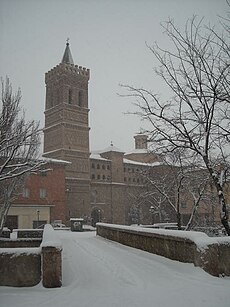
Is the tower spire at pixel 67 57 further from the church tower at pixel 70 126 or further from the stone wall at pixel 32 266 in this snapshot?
the stone wall at pixel 32 266

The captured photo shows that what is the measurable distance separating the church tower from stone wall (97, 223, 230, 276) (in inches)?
1917

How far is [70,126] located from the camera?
6550 centimetres

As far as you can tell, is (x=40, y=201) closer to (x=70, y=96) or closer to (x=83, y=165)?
(x=83, y=165)

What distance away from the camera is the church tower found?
6069cm

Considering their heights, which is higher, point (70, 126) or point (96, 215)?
point (70, 126)

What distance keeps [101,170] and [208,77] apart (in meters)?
56.7

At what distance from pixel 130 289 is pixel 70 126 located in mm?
60065

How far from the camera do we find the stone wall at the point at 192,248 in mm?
7914

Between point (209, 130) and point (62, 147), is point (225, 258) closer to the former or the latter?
point (209, 130)

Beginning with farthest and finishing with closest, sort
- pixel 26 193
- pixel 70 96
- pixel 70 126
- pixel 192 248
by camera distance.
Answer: pixel 70 96, pixel 70 126, pixel 26 193, pixel 192 248

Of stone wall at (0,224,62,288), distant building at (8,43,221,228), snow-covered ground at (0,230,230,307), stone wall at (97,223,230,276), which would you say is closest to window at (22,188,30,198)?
distant building at (8,43,221,228)

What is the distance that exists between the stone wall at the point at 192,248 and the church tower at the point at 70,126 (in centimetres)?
4870

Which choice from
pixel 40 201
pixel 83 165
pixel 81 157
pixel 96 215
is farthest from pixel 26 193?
pixel 96 215

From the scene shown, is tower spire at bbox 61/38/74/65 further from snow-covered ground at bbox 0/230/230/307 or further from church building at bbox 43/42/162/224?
snow-covered ground at bbox 0/230/230/307
